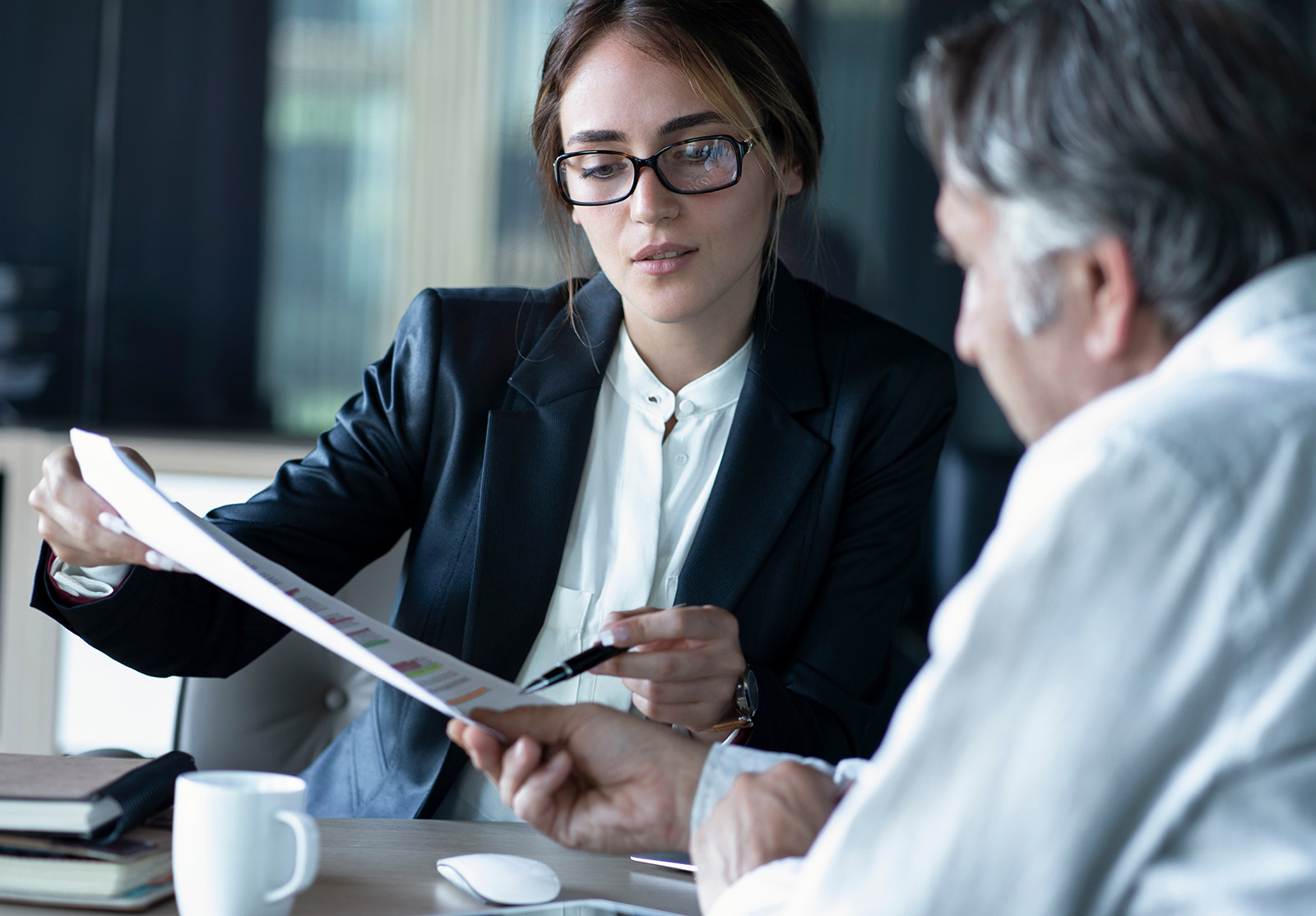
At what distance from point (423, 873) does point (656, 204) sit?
76 centimetres

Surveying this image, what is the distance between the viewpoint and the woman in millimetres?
1306

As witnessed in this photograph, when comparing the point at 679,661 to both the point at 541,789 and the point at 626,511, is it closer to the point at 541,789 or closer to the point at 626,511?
the point at 541,789

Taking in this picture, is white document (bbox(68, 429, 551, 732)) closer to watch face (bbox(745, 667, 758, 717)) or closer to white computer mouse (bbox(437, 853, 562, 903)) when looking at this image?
white computer mouse (bbox(437, 853, 562, 903))

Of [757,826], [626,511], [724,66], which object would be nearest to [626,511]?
[626,511]

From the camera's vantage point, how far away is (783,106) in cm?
139

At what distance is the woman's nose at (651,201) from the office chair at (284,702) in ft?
1.81

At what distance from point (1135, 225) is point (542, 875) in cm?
60

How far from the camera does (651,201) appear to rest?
1.29 metres

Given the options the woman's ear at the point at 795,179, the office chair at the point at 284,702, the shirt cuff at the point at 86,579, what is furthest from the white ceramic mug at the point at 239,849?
the woman's ear at the point at 795,179

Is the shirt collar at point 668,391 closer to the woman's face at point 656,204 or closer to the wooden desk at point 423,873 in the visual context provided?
the woman's face at point 656,204

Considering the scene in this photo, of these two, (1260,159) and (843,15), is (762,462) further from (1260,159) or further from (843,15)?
(843,15)

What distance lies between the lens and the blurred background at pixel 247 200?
11.3 ft

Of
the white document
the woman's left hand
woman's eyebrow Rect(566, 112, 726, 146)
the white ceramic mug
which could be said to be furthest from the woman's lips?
the white ceramic mug

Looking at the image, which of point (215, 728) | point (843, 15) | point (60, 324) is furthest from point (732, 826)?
point (843, 15)
